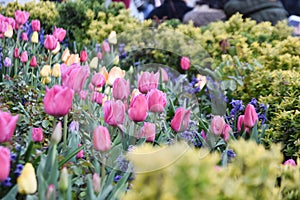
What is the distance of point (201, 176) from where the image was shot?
0.87 meters

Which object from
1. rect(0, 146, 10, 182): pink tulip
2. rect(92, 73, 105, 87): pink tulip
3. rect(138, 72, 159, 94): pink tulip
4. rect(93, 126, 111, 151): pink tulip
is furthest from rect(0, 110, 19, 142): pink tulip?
rect(92, 73, 105, 87): pink tulip

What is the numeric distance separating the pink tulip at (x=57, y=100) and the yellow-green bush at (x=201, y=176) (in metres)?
0.44

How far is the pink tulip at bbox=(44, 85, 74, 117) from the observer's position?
139 cm

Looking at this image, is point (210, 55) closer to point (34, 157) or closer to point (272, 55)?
point (272, 55)

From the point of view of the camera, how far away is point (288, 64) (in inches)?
139

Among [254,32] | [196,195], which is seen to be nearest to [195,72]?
[254,32]

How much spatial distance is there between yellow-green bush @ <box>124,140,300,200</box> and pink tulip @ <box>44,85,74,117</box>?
1.46 feet

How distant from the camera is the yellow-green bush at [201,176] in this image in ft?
2.86

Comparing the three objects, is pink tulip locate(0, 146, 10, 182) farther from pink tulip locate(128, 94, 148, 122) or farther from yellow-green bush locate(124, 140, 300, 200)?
pink tulip locate(128, 94, 148, 122)

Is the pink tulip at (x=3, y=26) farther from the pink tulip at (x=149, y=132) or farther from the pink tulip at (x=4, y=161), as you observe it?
the pink tulip at (x=4, y=161)

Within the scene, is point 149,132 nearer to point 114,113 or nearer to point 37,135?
point 114,113

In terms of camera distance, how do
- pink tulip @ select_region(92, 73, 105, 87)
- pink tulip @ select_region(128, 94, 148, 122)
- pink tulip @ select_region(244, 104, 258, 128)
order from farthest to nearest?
pink tulip @ select_region(92, 73, 105, 87)
pink tulip @ select_region(244, 104, 258, 128)
pink tulip @ select_region(128, 94, 148, 122)

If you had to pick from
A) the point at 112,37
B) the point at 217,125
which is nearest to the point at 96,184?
the point at 217,125

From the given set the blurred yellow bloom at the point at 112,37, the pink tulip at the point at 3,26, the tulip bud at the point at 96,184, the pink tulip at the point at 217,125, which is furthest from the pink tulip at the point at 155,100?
the blurred yellow bloom at the point at 112,37
